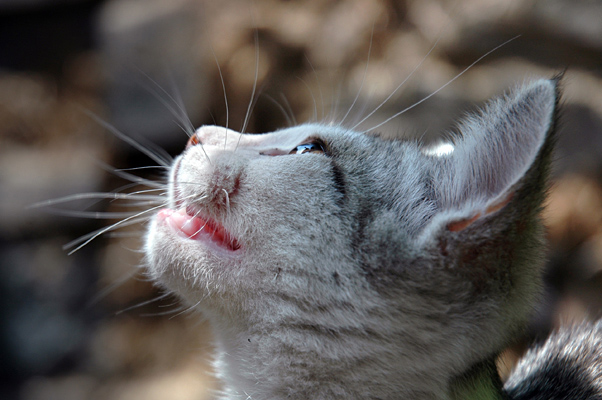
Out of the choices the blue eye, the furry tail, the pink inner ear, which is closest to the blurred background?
the furry tail

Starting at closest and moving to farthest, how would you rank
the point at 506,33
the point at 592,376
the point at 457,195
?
the point at 457,195 < the point at 592,376 < the point at 506,33

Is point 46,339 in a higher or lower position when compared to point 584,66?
lower

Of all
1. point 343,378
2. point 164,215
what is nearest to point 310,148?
point 164,215

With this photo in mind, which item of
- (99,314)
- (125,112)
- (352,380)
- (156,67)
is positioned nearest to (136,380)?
(99,314)

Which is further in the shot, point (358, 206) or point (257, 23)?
point (257, 23)

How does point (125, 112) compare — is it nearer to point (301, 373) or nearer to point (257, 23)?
point (257, 23)

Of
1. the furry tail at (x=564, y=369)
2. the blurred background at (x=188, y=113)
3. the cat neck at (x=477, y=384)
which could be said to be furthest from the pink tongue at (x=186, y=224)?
the blurred background at (x=188, y=113)
